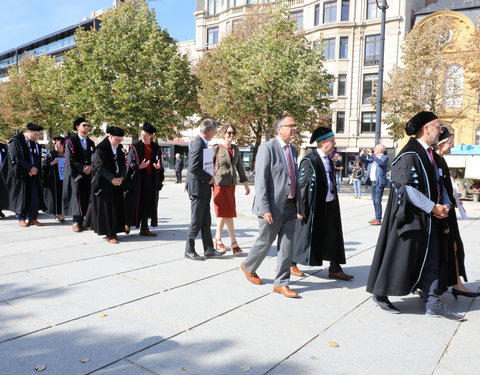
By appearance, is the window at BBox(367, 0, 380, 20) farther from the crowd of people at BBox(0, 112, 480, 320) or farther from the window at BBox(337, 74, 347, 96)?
the crowd of people at BBox(0, 112, 480, 320)

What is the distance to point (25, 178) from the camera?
8586 mm

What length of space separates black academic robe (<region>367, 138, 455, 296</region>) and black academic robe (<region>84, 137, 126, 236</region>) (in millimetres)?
4546

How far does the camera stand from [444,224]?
4.05 m

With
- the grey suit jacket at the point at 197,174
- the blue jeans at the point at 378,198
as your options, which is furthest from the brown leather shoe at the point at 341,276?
the blue jeans at the point at 378,198

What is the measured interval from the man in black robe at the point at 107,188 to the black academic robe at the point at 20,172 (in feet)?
7.51

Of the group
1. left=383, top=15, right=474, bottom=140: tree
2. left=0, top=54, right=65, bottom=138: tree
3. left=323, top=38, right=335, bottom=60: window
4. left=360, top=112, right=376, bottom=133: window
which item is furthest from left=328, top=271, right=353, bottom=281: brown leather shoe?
left=323, top=38, right=335, bottom=60: window

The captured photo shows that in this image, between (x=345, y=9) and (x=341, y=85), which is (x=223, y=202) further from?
(x=345, y=9)

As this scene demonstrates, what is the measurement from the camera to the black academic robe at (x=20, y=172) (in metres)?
8.49

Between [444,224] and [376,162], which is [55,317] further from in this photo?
[376,162]

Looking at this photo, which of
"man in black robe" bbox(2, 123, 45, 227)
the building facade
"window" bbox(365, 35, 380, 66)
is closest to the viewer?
"man in black robe" bbox(2, 123, 45, 227)

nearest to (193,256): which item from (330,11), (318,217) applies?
(318,217)

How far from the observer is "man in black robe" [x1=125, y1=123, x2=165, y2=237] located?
744 cm

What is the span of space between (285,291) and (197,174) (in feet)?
6.96

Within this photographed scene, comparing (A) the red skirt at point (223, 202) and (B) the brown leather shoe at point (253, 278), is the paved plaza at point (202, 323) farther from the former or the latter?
(A) the red skirt at point (223, 202)
